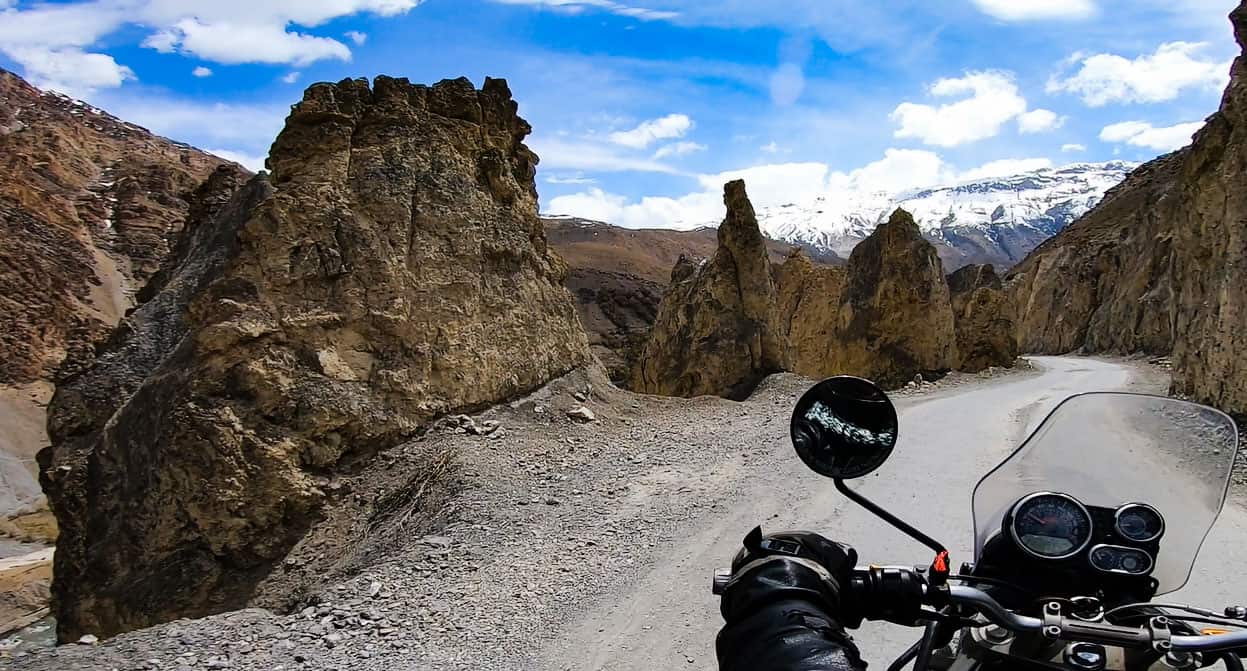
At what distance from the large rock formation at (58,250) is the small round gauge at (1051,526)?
3862 cm

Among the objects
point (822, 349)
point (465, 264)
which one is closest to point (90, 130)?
point (822, 349)

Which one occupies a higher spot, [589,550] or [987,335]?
[987,335]

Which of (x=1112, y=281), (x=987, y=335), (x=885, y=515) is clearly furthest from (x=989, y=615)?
(x=1112, y=281)

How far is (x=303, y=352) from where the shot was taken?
8.94 metres

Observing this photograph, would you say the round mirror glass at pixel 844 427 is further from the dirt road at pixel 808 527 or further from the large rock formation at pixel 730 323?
the large rock formation at pixel 730 323

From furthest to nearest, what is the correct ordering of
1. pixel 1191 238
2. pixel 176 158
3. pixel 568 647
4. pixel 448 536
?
pixel 176 158 → pixel 1191 238 → pixel 448 536 → pixel 568 647

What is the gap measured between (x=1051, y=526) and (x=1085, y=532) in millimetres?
85

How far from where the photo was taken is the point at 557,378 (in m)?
11.9

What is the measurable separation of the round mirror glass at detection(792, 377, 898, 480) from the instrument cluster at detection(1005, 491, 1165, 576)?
422mm

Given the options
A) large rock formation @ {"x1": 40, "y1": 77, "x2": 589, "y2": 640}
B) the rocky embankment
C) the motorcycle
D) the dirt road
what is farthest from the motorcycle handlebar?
the rocky embankment

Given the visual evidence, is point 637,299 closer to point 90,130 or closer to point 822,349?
point 822,349

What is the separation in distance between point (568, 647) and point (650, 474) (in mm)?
4025

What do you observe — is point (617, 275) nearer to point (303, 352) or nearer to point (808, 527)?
point (303, 352)

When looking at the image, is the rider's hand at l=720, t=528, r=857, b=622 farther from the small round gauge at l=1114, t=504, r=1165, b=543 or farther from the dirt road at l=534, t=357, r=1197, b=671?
the dirt road at l=534, t=357, r=1197, b=671
